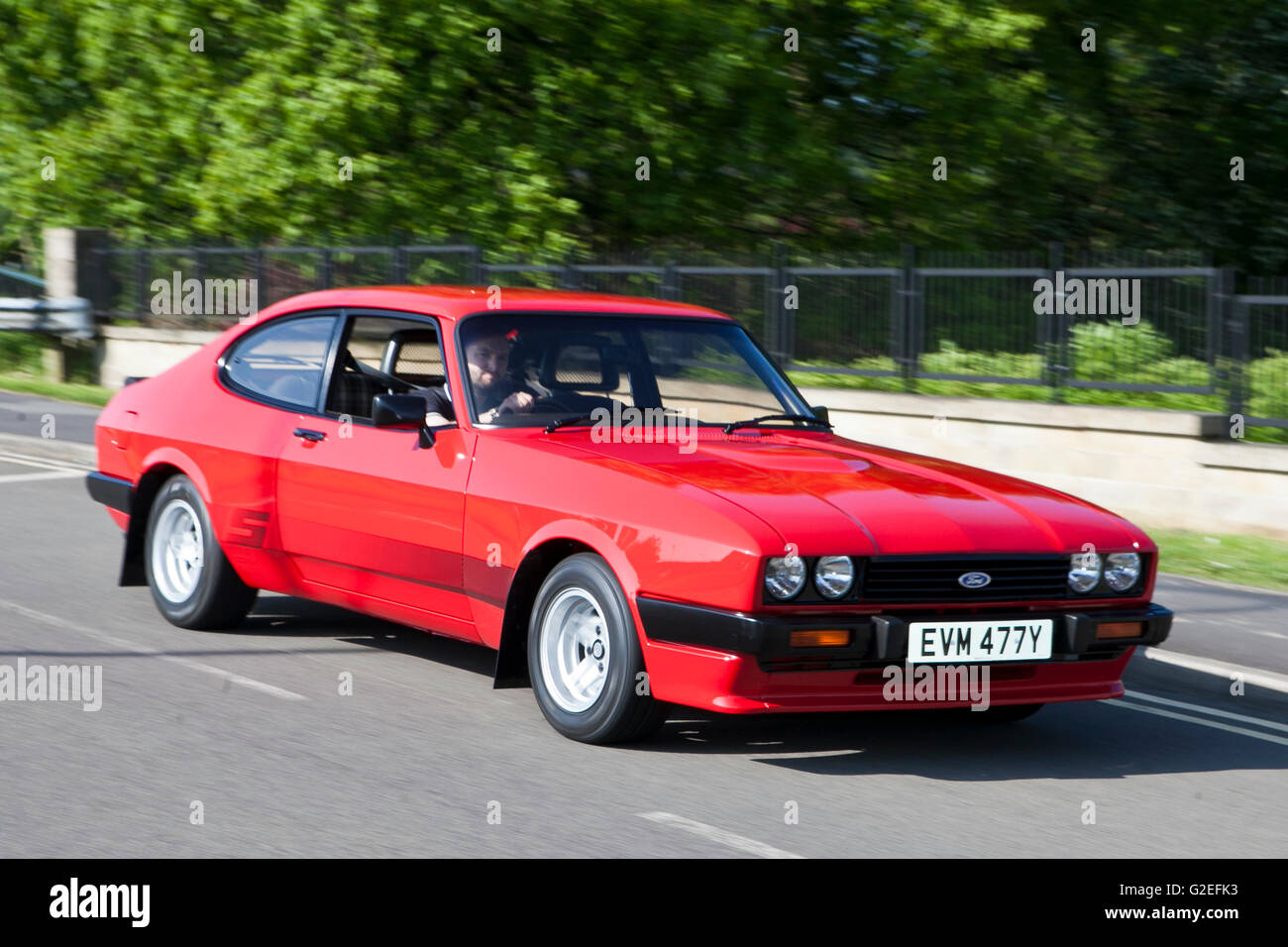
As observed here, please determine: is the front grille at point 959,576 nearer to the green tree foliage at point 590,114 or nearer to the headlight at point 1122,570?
the headlight at point 1122,570

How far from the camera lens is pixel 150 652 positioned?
25.1 feet

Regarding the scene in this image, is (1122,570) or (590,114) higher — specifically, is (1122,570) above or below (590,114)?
below

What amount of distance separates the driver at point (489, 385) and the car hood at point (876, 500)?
1.39 feet

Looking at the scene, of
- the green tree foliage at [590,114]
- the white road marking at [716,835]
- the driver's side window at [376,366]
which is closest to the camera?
the white road marking at [716,835]

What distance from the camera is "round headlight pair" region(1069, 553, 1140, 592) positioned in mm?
6141

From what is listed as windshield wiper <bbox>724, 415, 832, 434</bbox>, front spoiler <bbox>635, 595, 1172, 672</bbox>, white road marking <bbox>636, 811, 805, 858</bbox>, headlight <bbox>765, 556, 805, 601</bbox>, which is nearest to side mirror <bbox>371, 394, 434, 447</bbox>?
windshield wiper <bbox>724, 415, 832, 434</bbox>

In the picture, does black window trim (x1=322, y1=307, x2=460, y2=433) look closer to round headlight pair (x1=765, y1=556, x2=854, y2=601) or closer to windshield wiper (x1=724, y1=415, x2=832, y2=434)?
windshield wiper (x1=724, y1=415, x2=832, y2=434)

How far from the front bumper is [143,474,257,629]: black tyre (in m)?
2.86

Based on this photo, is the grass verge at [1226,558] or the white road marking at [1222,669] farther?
the grass verge at [1226,558]

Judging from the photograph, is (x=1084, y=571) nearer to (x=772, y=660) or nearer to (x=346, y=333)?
(x=772, y=660)

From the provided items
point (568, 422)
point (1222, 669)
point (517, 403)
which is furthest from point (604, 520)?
point (1222, 669)

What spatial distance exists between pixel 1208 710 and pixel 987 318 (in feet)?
28.3

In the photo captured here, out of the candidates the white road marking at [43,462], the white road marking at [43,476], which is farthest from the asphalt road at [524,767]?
the white road marking at [43,462]

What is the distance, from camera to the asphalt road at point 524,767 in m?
5.06
